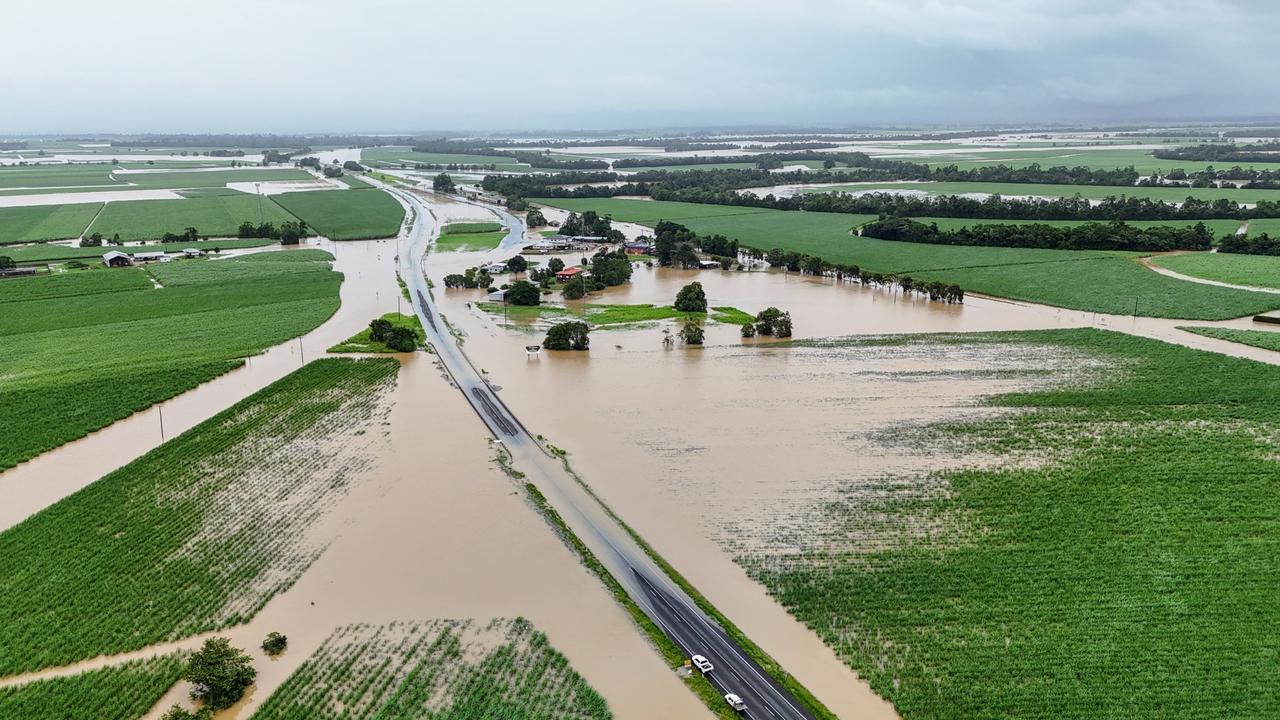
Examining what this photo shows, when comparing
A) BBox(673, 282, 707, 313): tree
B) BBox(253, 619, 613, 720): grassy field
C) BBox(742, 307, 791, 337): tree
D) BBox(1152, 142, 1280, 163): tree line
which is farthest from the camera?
BBox(1152, 142, 1280, 163): tree line

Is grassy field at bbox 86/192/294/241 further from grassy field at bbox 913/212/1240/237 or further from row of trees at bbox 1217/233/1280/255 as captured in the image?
row of trees at bbox 1217/233/1280/255

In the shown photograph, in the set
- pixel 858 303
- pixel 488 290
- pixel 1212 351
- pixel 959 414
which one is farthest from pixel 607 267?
pixel 1212 351

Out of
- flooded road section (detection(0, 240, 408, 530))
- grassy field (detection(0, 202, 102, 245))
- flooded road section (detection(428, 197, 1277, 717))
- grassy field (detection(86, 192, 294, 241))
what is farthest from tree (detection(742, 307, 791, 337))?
grassy field (detection(0, 202, 102, 245))

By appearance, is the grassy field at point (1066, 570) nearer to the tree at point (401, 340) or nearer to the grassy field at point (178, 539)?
the grassy field at point (178, 539)

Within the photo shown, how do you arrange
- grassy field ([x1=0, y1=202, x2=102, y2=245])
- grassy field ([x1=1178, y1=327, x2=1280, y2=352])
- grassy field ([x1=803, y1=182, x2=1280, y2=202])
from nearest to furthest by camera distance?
grassy field ([x1=1178, y1=327, x2=1280, y2=352]) < grassy field ([x1=0, y1=202, x2=102, y2=245]) < grassy field ([x1=803, y1=182, x2=1280, y2=202])

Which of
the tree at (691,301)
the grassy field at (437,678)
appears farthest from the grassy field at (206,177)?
the grassy field at (437,678)

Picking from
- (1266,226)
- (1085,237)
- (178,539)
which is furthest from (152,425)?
(1266,226)
